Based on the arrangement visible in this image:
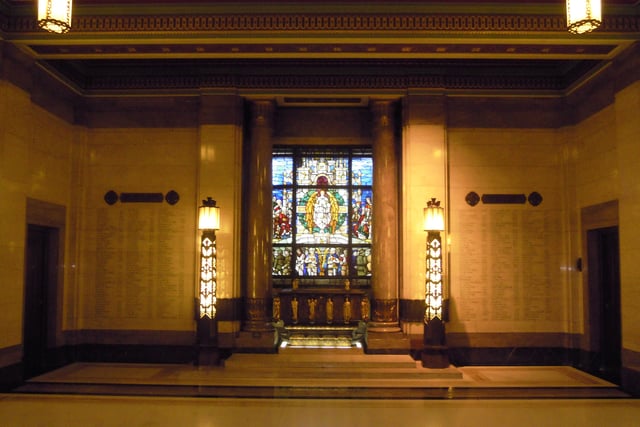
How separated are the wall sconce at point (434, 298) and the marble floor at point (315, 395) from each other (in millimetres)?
261

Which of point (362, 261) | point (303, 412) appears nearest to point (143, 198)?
point (362, 261)

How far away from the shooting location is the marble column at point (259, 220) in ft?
33.1

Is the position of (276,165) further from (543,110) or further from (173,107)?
(543,110)

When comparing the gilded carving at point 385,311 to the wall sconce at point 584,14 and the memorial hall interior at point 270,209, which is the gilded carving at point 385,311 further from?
the wall sconce at point 584,14

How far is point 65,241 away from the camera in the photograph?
9953mm

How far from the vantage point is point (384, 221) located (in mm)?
10109

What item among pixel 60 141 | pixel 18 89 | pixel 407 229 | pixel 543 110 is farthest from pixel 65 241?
pixel 543 110

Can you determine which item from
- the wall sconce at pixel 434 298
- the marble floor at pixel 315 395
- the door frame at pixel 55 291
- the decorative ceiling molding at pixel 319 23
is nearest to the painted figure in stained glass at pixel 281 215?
the marble floor at pixel 315 395

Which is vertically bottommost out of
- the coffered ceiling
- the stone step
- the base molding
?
the stone step

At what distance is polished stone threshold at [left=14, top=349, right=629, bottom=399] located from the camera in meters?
7.87

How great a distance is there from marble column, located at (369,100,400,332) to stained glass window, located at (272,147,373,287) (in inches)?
62.9

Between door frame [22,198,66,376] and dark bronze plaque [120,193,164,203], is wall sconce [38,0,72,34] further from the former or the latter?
dark bronze plaque [120,193,164,203]

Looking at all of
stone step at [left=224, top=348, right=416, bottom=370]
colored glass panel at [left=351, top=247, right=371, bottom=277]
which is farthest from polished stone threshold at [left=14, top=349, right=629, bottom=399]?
colored glass panel at [left=351, top=247, right=371, bottom=277]

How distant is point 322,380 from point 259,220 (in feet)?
10.3
